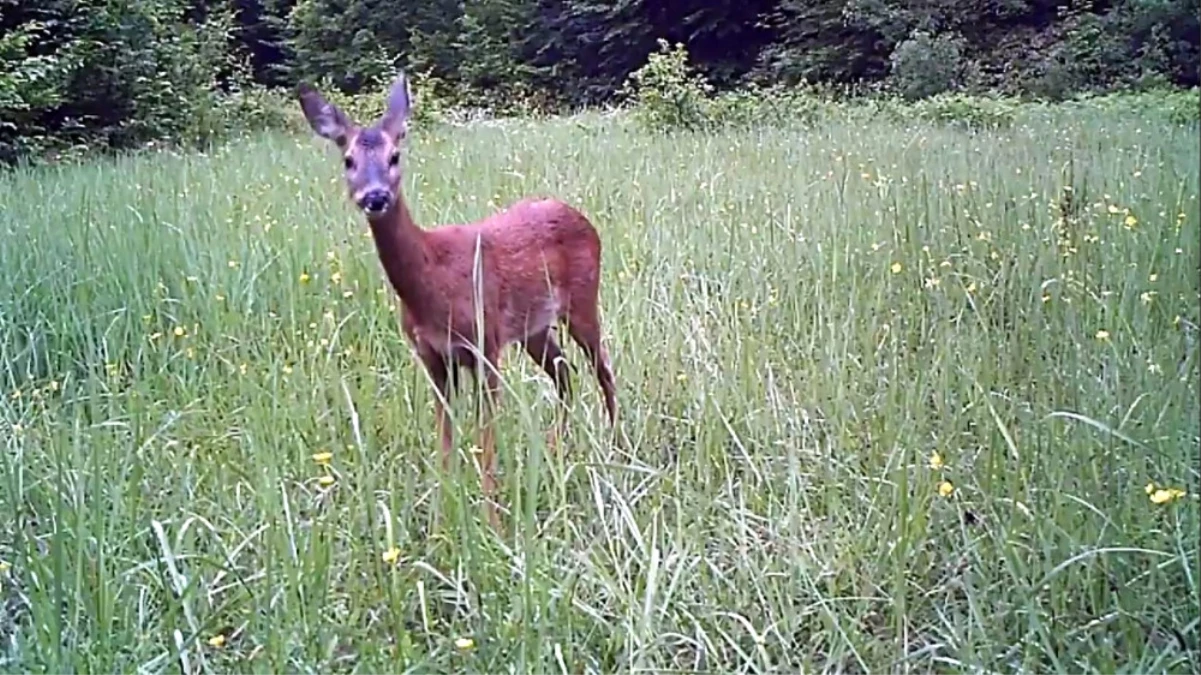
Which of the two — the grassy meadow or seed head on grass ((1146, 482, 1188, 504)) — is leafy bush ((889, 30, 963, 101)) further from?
seed head on grass ((1146, 482, 1188, 504))

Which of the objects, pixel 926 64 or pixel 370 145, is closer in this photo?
pixel 370 145

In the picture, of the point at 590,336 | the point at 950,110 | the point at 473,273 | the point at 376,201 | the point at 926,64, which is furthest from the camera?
the point at 950,110

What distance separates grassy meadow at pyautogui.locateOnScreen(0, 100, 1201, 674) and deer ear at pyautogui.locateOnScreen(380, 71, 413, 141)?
0.42m

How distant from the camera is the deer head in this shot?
198cm

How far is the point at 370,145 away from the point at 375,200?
12 cm

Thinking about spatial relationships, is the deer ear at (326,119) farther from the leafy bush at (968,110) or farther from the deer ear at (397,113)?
the leafy bush at (968,110)

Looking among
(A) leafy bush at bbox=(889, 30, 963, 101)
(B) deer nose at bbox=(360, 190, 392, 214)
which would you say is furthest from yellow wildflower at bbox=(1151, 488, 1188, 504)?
(A) leafy bush at bbox=(889, 30, 963, 101)

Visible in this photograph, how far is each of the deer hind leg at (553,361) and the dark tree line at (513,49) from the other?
91 centimetres

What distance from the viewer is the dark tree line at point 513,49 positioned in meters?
1.68

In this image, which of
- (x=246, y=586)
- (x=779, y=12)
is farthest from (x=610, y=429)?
(x=779, y=12)

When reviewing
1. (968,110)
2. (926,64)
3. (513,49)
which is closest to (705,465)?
(926,64)

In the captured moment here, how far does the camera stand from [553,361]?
260 centimetres

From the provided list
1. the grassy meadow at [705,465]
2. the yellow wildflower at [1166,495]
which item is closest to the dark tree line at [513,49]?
the grassy meadow at [705,465]

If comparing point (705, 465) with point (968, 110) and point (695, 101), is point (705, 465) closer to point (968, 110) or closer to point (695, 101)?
point (968, 110)
